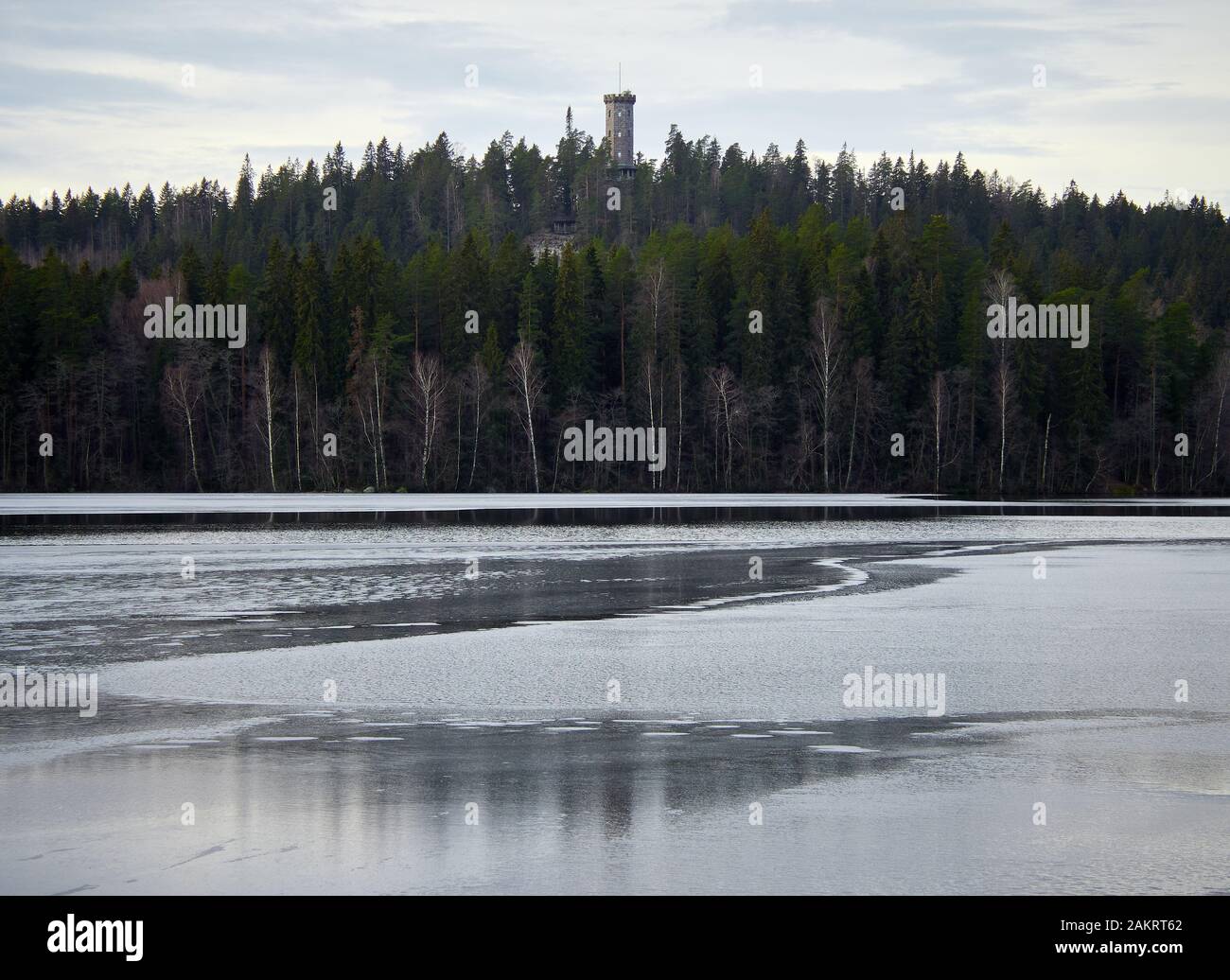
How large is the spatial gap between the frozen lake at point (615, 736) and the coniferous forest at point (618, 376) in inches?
2534

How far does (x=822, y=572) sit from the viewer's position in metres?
26.9

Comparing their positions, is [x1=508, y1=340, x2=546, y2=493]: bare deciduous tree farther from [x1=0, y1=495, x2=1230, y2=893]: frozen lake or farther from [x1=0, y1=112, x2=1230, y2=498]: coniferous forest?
[x1=0, y1=495, x2=1230, y2=893]: frozen lake

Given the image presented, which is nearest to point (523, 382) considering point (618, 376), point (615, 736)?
point (618, 376)

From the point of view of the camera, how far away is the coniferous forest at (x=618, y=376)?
89250 mm

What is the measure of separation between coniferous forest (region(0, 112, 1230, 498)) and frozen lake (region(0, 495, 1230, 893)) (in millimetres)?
64361

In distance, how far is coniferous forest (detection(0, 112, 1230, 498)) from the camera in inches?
3514

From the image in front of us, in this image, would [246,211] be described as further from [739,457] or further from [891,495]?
[891,495]

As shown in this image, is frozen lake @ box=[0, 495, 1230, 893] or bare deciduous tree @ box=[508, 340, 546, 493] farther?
bare deciduous tree @ box=[508, 340, 546, 493]

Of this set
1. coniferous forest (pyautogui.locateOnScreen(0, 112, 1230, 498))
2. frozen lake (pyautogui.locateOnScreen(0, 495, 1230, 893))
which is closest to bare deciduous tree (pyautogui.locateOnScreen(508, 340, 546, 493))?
coniferous forest (pyautogui.locateOnScreen(0, 112, 1230, 498))

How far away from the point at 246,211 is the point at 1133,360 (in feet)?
442

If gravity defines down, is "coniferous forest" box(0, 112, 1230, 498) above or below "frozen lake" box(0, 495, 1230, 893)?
above

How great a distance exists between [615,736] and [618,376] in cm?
8806

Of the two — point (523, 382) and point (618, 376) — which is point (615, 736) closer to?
point (523, 382)
